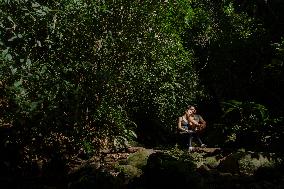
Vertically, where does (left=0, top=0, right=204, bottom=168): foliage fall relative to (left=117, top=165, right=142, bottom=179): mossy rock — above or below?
above

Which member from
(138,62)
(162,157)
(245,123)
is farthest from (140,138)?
(245,123)

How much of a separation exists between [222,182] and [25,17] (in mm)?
5464

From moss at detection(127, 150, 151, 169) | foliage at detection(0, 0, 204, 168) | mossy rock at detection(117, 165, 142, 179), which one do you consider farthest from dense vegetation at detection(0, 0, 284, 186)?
mossy rock at detection(117, 165, 142, 179)

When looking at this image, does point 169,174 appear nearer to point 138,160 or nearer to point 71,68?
point 138,160

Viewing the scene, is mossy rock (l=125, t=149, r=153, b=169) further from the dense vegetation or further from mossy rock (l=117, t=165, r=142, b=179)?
the dense vegetation

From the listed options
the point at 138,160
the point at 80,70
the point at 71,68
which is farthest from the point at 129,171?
the point at 71,68

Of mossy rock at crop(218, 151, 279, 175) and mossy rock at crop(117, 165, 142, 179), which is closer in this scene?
mossy rock at crop(117, 165, 142, 179)

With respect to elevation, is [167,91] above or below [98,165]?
above

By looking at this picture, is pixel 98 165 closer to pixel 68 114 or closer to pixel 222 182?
pixel 68 114

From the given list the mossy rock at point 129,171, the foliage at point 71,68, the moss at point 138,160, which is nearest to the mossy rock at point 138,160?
the moss at point 138,160

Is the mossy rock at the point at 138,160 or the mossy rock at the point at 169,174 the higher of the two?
the mossy rock at the point at 138,160

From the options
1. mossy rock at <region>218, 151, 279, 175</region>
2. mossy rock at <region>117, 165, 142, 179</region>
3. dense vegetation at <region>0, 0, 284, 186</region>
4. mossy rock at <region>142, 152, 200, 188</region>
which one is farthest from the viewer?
mossy rock at <region>218, 151, 279, 175</region>

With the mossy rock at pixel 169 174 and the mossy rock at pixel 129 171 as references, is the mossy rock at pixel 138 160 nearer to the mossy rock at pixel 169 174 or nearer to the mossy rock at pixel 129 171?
the mossy rock at pixel 129 171

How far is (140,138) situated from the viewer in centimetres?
1695
